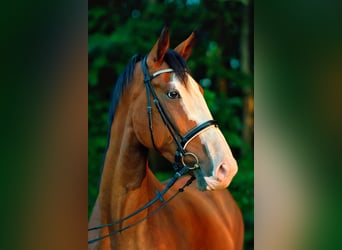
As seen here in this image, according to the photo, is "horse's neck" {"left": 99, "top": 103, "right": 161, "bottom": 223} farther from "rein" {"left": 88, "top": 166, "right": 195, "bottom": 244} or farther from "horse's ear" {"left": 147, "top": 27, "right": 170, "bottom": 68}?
"horse's ear" {"left": 147, "top": 27, "right": 170, "bottom": 68}

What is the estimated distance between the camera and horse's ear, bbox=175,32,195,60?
3201 mm

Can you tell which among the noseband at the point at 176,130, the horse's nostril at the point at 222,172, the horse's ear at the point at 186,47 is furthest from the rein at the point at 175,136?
the horse's ear at the point at 186,47

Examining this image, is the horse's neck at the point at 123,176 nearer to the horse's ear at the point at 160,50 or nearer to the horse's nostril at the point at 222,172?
the horse's ear at the point at 160,50

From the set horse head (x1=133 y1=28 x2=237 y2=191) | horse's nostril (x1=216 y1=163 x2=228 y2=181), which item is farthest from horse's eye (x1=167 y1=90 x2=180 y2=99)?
horse's nostril (x1=216 y1=163 x2=228 y2=181)

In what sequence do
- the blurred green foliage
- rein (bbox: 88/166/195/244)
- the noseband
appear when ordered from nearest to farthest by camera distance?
1. the noseband
2. rein (bbox: 88/166/195/244)
3. the blurred green foliage

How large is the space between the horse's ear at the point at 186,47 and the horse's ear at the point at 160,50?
6.3 inches

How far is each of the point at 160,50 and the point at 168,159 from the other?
2.04 feet

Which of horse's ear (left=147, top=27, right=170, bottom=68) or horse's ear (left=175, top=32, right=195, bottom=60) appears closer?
horse's ear (left=147, top=27, right=170, bottom=68)

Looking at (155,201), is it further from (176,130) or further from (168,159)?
(176,130)

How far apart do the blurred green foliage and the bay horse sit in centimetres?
10

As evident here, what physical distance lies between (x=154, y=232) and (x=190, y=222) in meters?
0.24
